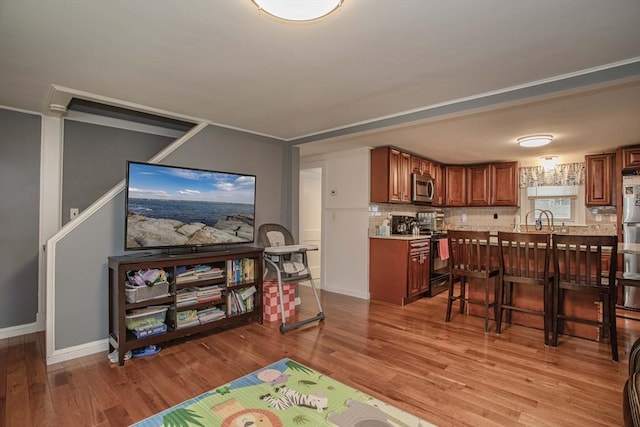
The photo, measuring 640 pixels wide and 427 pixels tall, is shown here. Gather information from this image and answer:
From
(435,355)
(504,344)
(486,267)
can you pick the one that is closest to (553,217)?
(486,267)

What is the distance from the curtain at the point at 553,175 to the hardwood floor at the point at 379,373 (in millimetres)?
2948

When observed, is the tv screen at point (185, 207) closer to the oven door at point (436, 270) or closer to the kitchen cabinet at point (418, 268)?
the kitchen cabinet at point (418, 268)

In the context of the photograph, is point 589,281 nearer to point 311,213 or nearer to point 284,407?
point 284,407

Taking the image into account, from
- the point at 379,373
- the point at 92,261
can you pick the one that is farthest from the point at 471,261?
the point at 92,261

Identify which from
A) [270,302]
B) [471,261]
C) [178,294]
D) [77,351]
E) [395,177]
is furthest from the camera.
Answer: [395,177]

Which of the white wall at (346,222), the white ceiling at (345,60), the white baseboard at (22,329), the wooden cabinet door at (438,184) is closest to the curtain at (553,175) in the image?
the wooden cabinet door at (438,184)

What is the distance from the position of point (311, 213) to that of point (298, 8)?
497cm

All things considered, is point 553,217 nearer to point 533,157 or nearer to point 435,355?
point 533,157

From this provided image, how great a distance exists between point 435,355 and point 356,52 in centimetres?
257

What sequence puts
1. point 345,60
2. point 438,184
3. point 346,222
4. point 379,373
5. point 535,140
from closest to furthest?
1. point 345,60
2. point 379,373
3. point 535,140
4. point 346,222
5. point 438,184

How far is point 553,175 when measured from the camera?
5.88 meters

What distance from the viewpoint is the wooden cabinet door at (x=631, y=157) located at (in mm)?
4547

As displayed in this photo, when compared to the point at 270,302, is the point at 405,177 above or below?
above

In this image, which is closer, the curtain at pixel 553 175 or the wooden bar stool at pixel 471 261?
the wooden bar stool at pixel 471 261
